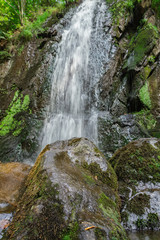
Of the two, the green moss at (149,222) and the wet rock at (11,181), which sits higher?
the wet rock at (11,181)

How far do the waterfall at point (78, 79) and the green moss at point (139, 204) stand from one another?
3.51 m

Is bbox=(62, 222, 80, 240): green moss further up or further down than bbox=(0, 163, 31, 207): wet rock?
further up

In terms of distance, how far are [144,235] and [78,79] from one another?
682 cm

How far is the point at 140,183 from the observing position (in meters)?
2.42

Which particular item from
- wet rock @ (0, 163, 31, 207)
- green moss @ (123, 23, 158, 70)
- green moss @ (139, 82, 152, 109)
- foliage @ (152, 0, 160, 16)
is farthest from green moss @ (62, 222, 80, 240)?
foliage @ (152, 0, 160, 16)

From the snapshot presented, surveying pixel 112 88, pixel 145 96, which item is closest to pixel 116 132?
pixel 145 96

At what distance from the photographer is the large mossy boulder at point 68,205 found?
1208 millimetres

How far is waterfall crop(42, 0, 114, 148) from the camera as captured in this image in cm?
638

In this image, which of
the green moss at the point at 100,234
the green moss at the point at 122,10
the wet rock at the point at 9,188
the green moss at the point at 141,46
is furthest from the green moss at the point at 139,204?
the green moss at the point at 122,10

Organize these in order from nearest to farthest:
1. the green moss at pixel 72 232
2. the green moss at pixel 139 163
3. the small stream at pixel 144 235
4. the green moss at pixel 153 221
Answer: the green moss at pixel 72 232, the small stream at pixel 144 235, the green moss at pixel 153 221, the green moss at pixel 139 163

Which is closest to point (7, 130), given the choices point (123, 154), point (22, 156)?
point (22, 156)

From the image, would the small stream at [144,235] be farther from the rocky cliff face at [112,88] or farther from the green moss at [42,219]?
the rocky cliff face at [112,88]

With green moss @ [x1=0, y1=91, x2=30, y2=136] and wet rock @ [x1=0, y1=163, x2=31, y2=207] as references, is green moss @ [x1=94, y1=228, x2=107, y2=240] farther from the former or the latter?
green moss @ [x1=0, y1=91, x2=30, y2=136]

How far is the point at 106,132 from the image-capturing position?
5680 mm
